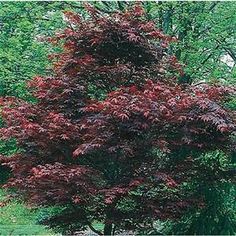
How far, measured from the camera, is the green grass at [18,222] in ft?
29.5

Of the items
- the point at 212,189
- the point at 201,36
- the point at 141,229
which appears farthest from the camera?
the point at 201,36

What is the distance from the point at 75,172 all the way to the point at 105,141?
0.48 metres

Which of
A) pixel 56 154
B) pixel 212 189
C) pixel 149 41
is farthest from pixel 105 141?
pixel 212 189

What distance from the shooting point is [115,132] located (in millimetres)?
5207

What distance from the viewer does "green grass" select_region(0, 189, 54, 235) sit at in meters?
9.00

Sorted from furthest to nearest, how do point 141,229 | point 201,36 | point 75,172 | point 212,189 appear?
1. point 201,36
2. point 212,189
3. point 141,229
4. point 75,172

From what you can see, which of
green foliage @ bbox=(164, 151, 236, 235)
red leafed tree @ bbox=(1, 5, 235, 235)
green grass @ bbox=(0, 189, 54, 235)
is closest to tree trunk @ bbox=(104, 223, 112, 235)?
red leafed tree @ bbox=(1, 5, 235, 235)

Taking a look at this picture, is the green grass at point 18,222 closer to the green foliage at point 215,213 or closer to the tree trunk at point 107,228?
the tree trunk at point 107,228

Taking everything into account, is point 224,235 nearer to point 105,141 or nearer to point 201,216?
point 201,216

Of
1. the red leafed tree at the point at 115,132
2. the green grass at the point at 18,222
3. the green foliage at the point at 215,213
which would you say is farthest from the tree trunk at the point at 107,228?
the green grass at the point at 18,222

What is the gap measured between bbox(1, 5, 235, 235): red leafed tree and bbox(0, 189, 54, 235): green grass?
9.63 ft

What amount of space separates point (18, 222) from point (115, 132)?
5.68 metres

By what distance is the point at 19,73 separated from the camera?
12.6m

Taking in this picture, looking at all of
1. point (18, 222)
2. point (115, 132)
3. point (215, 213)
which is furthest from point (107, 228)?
point (18, 222)
